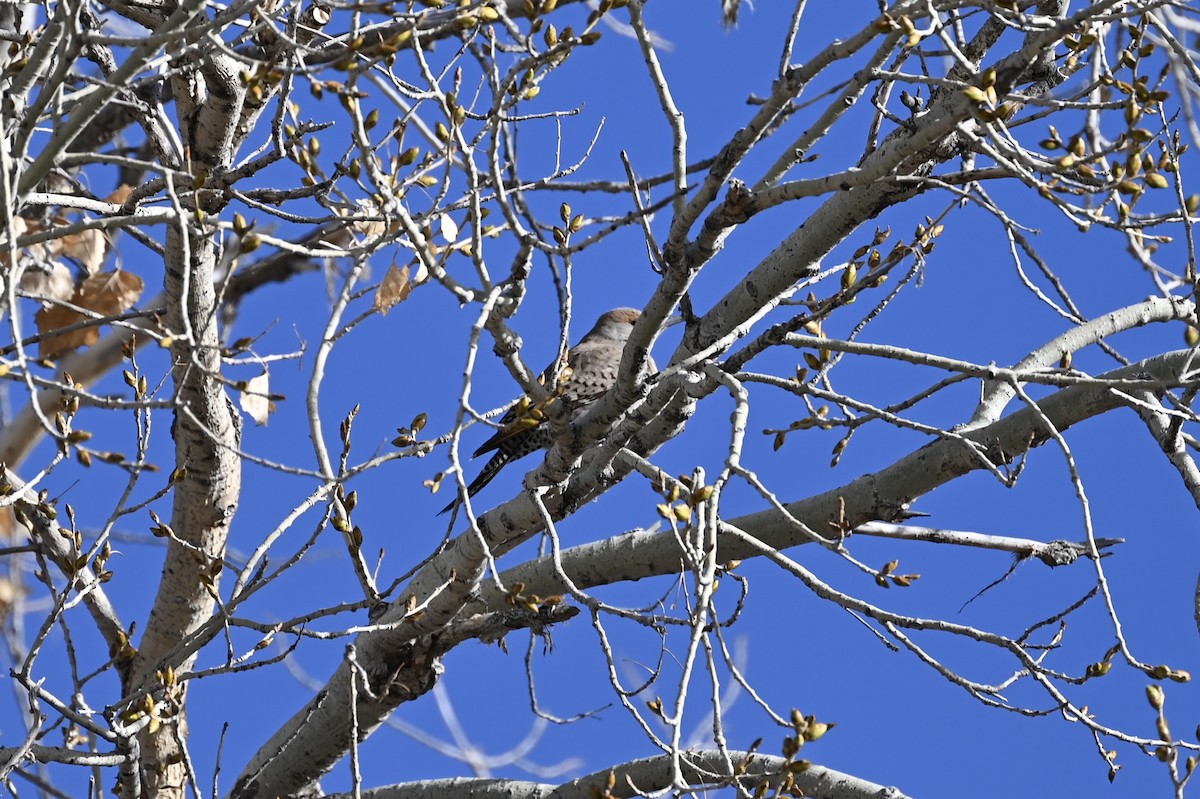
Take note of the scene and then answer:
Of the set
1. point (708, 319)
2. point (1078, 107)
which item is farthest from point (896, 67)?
point (708, 319)

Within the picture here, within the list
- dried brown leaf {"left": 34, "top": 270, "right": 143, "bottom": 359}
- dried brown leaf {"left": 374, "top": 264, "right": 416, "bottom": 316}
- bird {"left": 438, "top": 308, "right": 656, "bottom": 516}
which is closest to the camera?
dried brown leaf {"left": 374, "top": 264, "right": 416, "bottom": 316}

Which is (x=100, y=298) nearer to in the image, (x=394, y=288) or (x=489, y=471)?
(x=394, y=288)

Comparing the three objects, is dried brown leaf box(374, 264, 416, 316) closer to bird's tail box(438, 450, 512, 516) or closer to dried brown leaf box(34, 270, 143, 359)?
dried brown leaf box(34, 270, 143, 359)

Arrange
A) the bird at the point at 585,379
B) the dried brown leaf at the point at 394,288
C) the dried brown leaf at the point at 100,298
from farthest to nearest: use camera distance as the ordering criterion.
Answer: the bird at the point at 585,379 < the dried brown leaf at the point at 100,298 < the dried brown leaf at the point at 394,288

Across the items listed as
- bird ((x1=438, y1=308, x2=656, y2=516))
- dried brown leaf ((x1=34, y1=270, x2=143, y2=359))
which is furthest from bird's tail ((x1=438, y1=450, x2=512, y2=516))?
dried brown leaf ((x1=34, y1=270, x2=143, y2=359))

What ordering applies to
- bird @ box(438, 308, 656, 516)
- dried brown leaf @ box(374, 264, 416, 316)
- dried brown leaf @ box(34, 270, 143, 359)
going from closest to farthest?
dried brown leaf @ box(374, 264, 416, 316), dried brown leaf @ box(34, 270, 143, 359), bird @ box(438, 308, 656, 516)

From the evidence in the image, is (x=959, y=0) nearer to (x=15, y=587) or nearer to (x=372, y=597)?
(x=372, y=597)

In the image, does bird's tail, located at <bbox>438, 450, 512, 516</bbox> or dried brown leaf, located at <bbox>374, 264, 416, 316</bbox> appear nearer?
dried brown leaf, located at <bbox>374, 264, 416, 316</bbox>

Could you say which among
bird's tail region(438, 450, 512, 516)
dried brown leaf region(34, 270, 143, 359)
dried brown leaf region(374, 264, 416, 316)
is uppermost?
bird's tail region(438, 450, 512, 516)

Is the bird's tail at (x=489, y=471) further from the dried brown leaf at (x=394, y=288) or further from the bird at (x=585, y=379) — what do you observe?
the dried brown leaf at (x=394, y=288)

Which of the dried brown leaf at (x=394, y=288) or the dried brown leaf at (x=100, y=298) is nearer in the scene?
the dried brown leaf at (x=394, y=288)

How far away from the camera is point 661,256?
3.30m

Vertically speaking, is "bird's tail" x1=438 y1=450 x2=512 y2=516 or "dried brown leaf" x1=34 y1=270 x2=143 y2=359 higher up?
"bird's tail" x1=438 y1=450 x2=512 y2=516

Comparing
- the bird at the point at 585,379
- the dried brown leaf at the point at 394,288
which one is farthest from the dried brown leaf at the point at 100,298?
the bird at the point at 585,379
